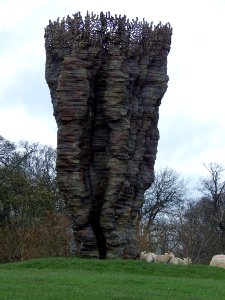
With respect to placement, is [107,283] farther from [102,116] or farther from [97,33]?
[97,33]

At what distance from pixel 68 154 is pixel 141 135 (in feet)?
8.54

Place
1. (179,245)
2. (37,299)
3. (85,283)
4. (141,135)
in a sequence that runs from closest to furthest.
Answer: (37,299), (85,283), (141,135), (179,245)

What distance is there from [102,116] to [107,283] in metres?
7.70

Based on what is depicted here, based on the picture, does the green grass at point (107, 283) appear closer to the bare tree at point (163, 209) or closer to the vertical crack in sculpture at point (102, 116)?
the vertical crack in sculpture at point (102, 116)

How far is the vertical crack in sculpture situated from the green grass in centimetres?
209

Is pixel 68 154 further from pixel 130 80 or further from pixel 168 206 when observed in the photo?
pixel 168 206

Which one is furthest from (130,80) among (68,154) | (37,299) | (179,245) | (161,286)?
(179,245)

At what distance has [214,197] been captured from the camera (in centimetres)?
4403

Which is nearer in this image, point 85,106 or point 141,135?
point 85,106

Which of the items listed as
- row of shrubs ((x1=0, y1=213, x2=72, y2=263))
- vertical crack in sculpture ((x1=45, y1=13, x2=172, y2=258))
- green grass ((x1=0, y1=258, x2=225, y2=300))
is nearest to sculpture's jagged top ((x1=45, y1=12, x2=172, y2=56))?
vertical crack in sculpture ((x1=45, y1=13, x2=172, y2=258))

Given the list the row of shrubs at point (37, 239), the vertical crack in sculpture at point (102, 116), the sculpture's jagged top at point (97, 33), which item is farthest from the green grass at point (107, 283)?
the row of shrubs at point (37, 239)

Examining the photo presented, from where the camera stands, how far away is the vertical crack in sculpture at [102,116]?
20.3 m

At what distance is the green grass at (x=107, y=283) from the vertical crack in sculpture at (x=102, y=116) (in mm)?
2089

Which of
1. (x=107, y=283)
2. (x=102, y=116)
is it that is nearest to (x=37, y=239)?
(x=102, y=116)
